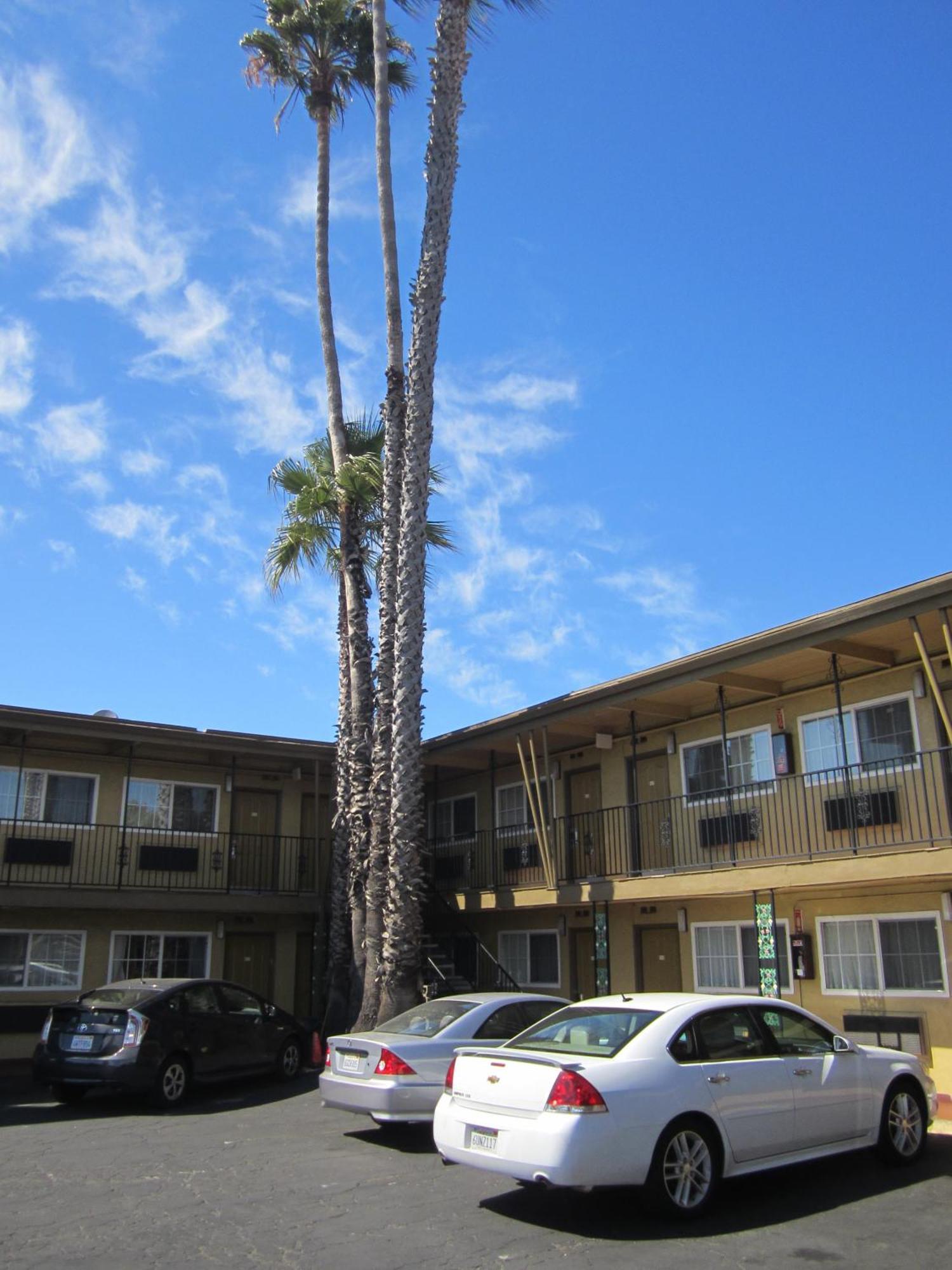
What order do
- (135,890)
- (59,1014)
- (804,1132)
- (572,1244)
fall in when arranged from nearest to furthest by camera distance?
(572,1244) < (804,1132) < (59,1014) < (135,890)

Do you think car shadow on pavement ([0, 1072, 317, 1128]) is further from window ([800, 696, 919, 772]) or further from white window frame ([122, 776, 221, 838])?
window ([800, 696, 919, 772])

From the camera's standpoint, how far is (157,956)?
1986 cm

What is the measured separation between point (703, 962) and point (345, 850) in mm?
6486

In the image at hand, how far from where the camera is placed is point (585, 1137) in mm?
6539

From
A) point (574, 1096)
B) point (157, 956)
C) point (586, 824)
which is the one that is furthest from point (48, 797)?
point (574, 1096)

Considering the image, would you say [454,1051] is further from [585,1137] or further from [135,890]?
[135,890]

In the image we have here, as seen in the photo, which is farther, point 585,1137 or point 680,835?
point 680,835

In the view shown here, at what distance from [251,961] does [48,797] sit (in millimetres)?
4954

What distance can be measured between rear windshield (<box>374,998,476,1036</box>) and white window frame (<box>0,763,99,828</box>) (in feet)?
32.1

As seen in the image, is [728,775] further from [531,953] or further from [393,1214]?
[393,1214]

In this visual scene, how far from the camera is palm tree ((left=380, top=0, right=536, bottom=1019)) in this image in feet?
52.4

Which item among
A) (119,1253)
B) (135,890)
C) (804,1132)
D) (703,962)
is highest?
(135,890)

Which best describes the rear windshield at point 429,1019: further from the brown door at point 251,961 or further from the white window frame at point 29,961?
the brown door at point 251,961

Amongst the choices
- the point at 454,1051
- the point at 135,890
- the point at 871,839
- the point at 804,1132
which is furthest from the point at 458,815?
the point at 804,1132
